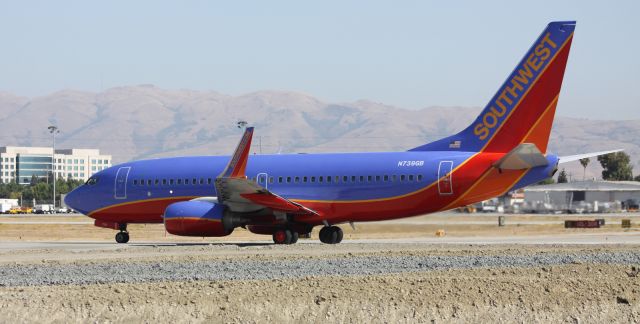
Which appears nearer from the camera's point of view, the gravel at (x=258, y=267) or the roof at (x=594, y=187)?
the gravel at (x=258, y=267)

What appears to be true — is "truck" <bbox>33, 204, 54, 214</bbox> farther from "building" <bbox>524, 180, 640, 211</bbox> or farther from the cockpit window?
the cockpit window

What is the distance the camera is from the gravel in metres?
26.0

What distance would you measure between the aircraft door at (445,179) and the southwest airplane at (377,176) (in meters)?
0.04

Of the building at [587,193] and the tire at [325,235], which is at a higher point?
the building at [587,193]

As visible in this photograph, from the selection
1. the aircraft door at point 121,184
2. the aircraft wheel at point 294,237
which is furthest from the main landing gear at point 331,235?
the aircraft door at point 121,184

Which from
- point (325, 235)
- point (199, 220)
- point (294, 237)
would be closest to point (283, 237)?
point (294, 237)

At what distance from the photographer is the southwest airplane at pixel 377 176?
41188 millimetres

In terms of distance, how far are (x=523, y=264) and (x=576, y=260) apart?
6.91 feet

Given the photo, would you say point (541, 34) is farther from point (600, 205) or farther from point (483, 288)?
point (600, 205)

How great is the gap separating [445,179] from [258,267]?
14253 millimetres

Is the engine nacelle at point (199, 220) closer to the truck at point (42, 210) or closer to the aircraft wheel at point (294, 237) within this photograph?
the aircraft wheel at point (294, 237)

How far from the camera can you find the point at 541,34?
41469 millimetres

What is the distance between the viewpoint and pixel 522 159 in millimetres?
40469

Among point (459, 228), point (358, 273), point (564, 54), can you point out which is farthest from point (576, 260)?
Answer: point (459, 228)
